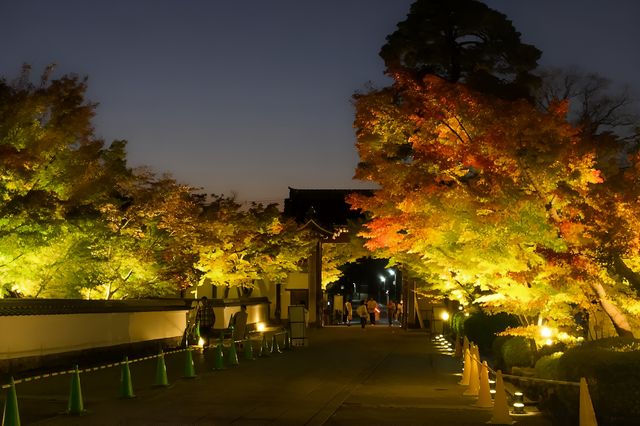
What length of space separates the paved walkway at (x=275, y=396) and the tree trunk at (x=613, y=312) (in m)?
2.86

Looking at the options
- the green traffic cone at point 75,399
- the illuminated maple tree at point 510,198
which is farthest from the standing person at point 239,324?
the green traffic cone at point 75,399

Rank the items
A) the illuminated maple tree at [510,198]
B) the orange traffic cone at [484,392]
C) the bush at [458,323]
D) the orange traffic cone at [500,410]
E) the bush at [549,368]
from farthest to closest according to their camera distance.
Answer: the bush at [458,323], the illuminated maple tree at [510,198], the orange traffic cone at [484,392], the bush at [549,368], the orange traffic cone at [500,410]

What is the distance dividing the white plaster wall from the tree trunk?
13132 millimetres

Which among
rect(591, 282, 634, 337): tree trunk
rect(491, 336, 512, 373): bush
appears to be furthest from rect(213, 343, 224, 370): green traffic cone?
rect(591, 282, 634, 337): tree trunk

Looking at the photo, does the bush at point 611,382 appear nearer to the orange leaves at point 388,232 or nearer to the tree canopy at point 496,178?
the tree canopy at point 496,178

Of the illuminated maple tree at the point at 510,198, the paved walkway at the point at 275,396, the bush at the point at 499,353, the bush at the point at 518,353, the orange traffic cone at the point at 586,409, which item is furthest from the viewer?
the bush at the point at 499,353

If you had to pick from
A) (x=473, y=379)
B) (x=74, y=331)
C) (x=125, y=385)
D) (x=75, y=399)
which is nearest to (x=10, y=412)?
(x=75, y=399)

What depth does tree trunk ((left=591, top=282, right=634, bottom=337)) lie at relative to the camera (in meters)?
14.3

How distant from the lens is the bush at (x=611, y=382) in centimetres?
1062

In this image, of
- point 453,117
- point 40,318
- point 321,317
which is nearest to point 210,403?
point 40,318

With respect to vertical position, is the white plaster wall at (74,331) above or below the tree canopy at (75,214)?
below

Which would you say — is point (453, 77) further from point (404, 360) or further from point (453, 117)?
point (404, 360)

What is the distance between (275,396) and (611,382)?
Result: 266 inches

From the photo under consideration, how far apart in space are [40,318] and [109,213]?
7142 millimetres
